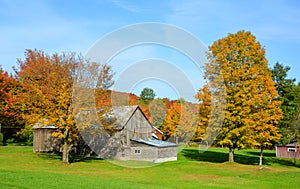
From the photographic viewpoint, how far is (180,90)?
37812 millimetres

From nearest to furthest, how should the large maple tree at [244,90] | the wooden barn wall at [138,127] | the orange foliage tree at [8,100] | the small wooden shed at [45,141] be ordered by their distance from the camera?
the large maple tree at [244,90] → the wooden barn wall at [138,127] → the small wooden shed at [45,141] → the orange foliage tree at [8,100]

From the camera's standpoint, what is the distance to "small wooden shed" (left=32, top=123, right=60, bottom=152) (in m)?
41.7

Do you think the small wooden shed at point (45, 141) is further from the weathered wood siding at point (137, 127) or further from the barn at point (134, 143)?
the weathered wood siding at point (137, 127)

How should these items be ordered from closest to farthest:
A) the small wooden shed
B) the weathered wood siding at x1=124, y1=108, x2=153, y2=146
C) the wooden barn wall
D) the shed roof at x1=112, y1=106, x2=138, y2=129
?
the shed roof at x1=112, y1=106, x2=138, y2=129, the weathered wood siding at x1=124, y1=108, x2=153, y2=146, the wooden barn wall, the small wooden shed

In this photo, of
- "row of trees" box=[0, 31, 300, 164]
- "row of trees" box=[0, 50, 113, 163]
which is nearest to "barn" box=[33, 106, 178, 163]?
"row of trees" box=[0, 31, 300, 164]

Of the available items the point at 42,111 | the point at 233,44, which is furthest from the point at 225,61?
the point at 42,111

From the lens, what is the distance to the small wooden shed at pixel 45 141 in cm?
4172

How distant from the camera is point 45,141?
42031 millimetres

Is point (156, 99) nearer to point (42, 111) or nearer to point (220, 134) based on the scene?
point (220, 134)

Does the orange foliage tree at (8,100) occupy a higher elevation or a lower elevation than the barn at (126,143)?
higher

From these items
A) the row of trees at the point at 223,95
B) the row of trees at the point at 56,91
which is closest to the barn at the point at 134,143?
the row of trees at the point at 223,95

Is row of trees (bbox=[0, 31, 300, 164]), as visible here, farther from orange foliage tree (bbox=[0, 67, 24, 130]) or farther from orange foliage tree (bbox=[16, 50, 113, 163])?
orange foliage tree (bbox=[0, 67, 24, 130])

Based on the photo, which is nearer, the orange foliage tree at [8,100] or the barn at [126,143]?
the barn at [126,143]

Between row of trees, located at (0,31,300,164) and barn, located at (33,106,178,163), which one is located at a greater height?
row of trees, located at (0,31,300,164)
